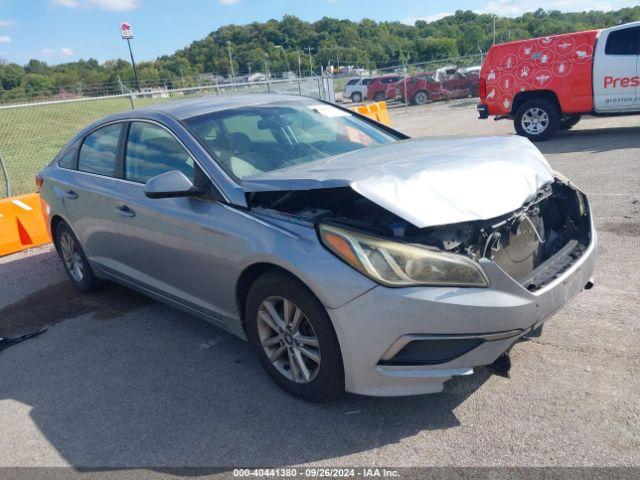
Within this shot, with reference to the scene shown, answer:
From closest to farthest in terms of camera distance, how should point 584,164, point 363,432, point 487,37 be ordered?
point 363,432 → point 584,164 → point 487,37

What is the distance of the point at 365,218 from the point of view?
3.09 meters

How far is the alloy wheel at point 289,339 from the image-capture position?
2.99 meters

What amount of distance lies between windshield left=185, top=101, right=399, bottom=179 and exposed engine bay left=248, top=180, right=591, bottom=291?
1.62ft

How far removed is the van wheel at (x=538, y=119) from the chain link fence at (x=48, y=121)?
16.3 feet

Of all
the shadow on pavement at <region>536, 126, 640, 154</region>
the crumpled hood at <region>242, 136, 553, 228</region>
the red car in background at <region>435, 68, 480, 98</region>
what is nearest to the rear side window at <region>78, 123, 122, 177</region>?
the crumpled hood at <region>242, 136, 553, 228</region>

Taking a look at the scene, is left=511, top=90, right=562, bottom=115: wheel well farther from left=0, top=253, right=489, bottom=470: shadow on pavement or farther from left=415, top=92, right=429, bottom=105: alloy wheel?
left=415, top=92, right=429, bottom=105: alloy wheel

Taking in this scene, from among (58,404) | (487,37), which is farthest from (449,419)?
(487,37)

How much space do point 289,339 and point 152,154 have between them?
1.85 metres

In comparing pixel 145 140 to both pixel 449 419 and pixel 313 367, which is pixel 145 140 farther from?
pixel 449 419

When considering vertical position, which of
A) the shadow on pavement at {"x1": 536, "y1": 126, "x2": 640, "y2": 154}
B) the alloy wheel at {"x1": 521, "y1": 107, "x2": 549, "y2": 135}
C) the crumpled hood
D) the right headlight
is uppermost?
the crumpled hood

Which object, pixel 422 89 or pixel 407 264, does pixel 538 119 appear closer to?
pixel 407 264

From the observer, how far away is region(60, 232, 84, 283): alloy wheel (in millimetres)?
5234

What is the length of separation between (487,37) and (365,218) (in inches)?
3061

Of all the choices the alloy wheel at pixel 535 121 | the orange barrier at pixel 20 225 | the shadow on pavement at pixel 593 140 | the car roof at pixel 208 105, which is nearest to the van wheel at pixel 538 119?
the alloy wheel at pixel 535 121
